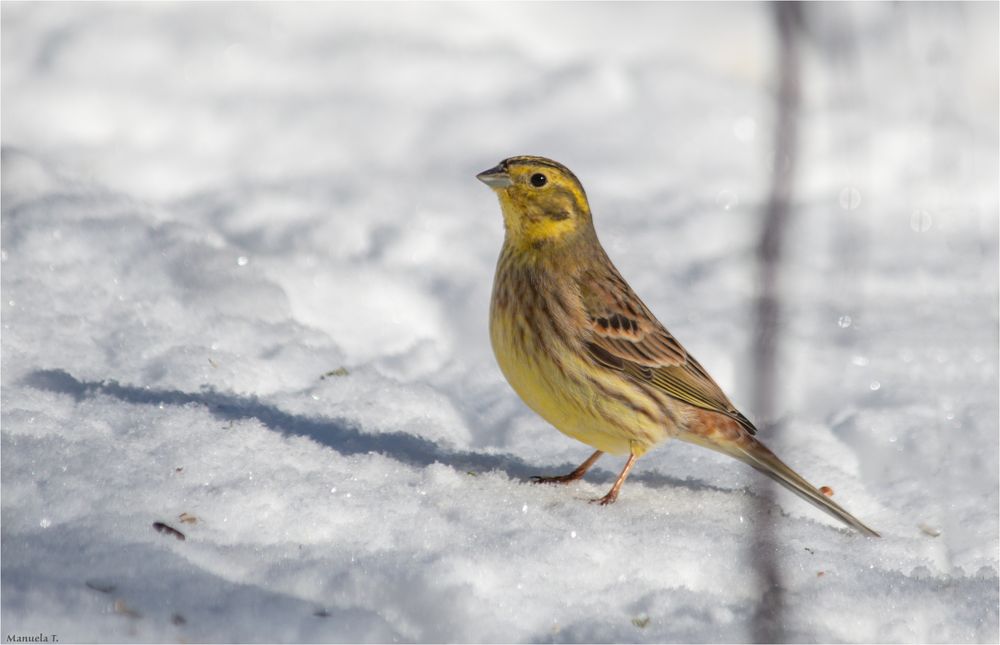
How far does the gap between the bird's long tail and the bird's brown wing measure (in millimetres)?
56

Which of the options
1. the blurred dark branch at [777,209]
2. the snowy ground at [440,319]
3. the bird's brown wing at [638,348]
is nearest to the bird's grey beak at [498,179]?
the bird's brown wing at [638,348]

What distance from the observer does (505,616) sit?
324 centimetres

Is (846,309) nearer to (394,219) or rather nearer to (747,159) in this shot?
(747,159)

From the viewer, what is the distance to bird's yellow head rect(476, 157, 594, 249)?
4527mm

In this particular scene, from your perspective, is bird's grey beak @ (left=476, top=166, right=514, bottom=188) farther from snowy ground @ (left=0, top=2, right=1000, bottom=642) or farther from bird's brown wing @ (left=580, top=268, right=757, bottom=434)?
snowy ground @ (left=0, top=2, right=1000, bottom=642)

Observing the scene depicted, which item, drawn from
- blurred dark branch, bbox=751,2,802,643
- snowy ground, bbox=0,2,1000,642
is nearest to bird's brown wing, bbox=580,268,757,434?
snowy ground, bbox=0,2,1000,642

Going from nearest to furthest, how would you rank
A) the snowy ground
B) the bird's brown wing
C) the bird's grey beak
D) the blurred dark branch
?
the blurred dark branch
the snowy ground
the bird's brown wing
the bird's grey beak

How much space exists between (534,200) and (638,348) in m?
0.69

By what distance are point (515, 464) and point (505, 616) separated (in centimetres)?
137

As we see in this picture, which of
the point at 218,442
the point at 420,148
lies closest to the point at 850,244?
the point at 218,442

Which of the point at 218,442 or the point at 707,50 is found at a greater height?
the point at 707,50

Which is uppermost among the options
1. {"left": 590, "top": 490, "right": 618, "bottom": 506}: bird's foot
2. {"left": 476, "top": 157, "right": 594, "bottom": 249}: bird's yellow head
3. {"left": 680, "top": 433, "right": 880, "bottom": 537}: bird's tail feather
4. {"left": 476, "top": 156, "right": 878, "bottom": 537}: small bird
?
{"left": 476, "top": 157, "right": 594, "bottom": 249}: bird's yellow head

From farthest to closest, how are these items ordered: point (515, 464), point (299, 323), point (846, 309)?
point (846, 309) < point (299, 323) < point (515, 464)

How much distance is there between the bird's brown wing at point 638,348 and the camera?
434 centimetres
